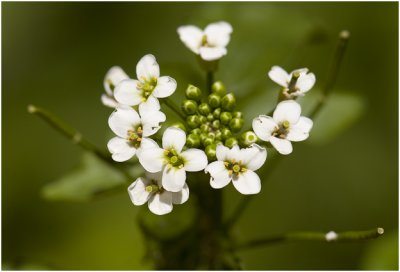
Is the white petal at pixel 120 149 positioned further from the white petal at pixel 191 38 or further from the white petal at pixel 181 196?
the white petal at pixel 191 38

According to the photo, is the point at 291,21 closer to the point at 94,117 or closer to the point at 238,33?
the point at 238,33

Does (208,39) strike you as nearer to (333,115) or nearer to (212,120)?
(212,120)

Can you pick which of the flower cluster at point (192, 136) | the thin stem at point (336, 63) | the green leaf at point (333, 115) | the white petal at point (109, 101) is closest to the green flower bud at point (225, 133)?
the flower cluster at point (192, 136)

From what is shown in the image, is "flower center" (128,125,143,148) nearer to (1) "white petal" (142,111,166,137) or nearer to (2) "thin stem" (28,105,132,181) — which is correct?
(1) "white petal" (142,111,166,137)

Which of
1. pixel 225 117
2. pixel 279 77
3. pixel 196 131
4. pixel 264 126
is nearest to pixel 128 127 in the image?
pixel 196 131

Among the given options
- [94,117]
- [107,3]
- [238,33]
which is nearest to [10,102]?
[94,117]

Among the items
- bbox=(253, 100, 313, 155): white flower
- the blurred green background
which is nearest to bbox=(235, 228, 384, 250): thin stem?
bbox=(253, 100, 313, 155): white flower
